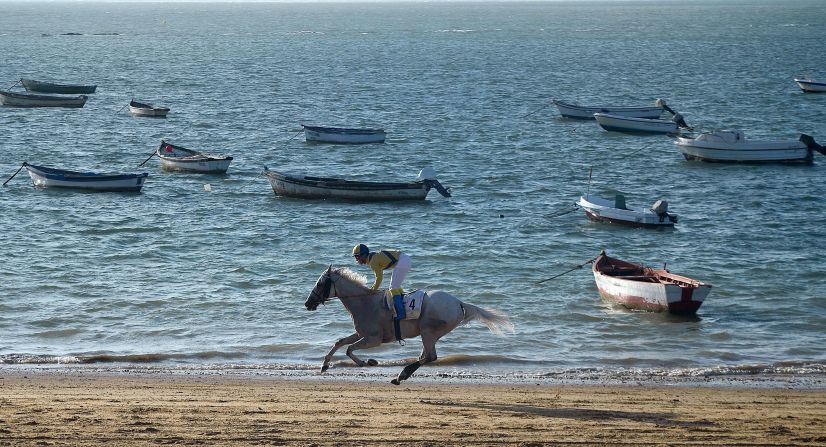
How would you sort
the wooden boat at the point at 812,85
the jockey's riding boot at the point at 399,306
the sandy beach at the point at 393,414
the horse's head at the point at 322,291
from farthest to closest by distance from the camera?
the wooden boat at the point at 812,85 → the jockey's riding boot at the point at 399,306 → the horse's head at the point at 322,291 → the sandy beach at the point at 393,414

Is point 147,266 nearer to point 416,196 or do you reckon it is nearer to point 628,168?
point 416,196

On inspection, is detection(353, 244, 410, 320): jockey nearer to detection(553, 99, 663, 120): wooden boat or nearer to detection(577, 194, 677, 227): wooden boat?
detection(577, 194, 677, 227): wooden boat

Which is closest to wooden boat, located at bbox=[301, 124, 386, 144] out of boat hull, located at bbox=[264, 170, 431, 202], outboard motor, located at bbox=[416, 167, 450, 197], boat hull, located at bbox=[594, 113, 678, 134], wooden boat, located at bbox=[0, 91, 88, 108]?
boat hull, located at bbox=[594, 113, 678, 134]

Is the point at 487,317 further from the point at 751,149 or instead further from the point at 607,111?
the point at 607,111

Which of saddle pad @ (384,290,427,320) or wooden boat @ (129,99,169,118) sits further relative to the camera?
wooden boat @ (129,99,169,118)

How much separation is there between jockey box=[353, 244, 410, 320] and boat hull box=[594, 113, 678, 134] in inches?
2000

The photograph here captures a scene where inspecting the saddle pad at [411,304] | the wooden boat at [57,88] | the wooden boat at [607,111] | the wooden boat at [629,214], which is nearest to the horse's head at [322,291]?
the saddle pad at [411,304]

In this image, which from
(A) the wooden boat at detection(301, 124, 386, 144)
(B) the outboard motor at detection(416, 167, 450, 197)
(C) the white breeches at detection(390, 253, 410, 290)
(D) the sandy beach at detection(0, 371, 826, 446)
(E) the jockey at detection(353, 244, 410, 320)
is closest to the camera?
(D) the sandy beach at detection(0, 371, 826, 446)

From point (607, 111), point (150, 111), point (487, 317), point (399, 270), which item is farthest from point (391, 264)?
point (150, 111)

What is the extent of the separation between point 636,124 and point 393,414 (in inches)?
2099

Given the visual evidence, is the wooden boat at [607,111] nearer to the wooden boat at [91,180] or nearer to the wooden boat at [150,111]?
the wooden boat at [150,111]

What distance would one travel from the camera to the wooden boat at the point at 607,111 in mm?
71438

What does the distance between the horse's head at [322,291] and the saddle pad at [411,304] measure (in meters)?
0.93

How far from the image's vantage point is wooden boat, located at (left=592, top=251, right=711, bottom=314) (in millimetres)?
26531
